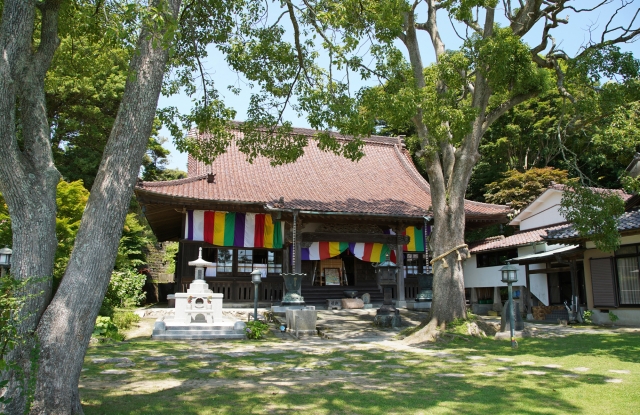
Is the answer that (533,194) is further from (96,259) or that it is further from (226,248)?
(96,259)

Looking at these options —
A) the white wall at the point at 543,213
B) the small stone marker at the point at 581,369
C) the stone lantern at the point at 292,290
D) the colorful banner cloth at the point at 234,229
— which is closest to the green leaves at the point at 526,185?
the white wall at the point at 543,213

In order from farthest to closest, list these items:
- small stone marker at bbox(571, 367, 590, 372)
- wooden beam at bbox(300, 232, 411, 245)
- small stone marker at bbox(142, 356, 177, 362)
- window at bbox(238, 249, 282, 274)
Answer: window at bbox(238, 249, 282, 274)
wooden beam at bbox(300, 232, 411, 245)
small stone marker at bbox(142, 356, 177, 362)
small stone marker at bbox(571, 367, 590, 372)

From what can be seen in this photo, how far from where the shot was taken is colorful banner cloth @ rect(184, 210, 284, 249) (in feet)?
50.7

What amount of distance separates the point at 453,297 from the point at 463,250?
39.3 inches

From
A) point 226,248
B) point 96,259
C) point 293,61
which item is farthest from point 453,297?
point 226,248

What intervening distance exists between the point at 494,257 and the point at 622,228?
752 cm

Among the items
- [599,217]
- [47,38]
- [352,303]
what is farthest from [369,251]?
[47,38]

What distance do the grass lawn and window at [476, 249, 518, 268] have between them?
9.67m

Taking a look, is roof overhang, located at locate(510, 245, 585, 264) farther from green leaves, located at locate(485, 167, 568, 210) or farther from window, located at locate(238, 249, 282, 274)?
window, located at locate(238, 249, 282, 274)

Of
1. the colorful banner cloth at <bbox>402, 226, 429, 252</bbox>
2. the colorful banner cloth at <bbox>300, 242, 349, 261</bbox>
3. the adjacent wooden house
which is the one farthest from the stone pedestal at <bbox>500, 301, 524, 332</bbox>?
the colorful banner cloth at <bbox>300, 242, 349, 261</bbox>

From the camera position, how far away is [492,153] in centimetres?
2559

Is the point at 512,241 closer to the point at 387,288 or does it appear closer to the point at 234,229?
the point at 387,288

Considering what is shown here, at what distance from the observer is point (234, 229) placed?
52.4 ft

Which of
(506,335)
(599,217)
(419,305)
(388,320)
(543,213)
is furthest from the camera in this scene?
(543,213)
